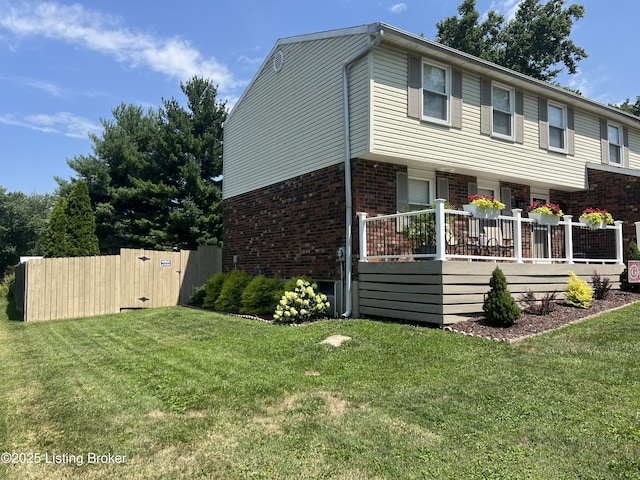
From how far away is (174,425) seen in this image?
3926 millimetres

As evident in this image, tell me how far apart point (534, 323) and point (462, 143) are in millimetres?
4743

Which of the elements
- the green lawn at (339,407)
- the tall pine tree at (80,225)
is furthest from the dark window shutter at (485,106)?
the tall pine tree at (80,225)

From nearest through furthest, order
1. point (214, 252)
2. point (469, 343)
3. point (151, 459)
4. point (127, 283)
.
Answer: point (151, 459), point (469, 343), point (127, 283), point (214, 252)

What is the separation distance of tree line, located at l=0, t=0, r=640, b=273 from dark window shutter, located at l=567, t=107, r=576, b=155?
15.8 metres

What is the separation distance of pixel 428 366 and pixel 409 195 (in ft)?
18.6

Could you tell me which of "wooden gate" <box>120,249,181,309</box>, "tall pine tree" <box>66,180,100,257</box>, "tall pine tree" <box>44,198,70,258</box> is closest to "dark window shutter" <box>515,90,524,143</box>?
"wooden gate" <box>120,249,181,309</box>

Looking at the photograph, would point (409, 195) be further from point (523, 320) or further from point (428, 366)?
point (428, 366)

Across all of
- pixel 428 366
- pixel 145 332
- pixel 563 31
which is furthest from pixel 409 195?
pixel 563 31

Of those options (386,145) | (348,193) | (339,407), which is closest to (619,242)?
(386,145)

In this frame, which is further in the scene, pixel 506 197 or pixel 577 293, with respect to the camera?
pixel 506 197

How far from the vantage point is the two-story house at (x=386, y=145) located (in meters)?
9.52

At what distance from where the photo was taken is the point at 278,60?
42.7 ft

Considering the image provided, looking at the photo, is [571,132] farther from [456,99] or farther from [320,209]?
[320,209]

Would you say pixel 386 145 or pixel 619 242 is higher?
pixel 386 145
